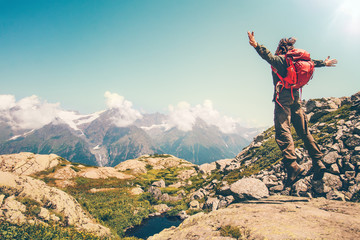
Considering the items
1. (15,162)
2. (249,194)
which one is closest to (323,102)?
(249,194)

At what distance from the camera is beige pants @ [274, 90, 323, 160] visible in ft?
30.4

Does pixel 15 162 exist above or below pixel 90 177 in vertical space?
above

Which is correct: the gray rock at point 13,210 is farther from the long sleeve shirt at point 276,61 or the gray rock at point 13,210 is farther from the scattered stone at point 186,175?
the scattered stone at point 186,175

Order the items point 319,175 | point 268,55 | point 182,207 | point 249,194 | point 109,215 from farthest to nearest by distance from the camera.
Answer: point 182,207 < point 109,215 < point 249,194 < point 319,175 < point 268,55

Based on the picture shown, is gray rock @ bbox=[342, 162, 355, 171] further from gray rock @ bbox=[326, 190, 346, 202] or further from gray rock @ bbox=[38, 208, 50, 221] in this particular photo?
gray rock @ bbox=[38, 208, 50, 221]

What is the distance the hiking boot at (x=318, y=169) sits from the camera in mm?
10227

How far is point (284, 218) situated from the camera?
27.1 ft

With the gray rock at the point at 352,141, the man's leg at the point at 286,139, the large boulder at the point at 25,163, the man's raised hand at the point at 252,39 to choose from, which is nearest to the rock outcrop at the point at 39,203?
the man's leg at the point at 286,139

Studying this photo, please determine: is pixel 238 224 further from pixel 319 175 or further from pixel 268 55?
pixel 268 55

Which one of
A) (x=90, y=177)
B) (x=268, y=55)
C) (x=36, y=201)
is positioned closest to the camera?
(x=268, y=55)

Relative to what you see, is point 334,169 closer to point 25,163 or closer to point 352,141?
point 352,141

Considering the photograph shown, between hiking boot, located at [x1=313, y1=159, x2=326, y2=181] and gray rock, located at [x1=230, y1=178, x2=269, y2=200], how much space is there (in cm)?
387

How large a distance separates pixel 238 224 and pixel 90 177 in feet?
242

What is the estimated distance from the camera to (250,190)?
45.3 ft
